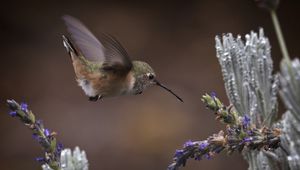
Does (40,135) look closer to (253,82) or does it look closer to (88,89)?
(253,82)

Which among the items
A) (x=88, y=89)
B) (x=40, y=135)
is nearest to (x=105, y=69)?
(x=88, y=89)

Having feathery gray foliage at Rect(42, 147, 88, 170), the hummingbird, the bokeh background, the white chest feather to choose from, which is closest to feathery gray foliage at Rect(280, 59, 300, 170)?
feathery gray foliage at Rect(42, 147, 88, 170)

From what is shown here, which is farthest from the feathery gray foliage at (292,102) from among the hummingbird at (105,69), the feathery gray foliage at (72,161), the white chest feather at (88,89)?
the white chest feather at (88,89)

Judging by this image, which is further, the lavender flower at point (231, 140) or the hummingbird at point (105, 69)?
the hummingbird at point (105, 69)

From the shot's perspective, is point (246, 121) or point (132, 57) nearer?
point (246, 121)

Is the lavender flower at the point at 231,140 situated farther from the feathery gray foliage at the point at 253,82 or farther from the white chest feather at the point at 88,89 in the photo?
the white chest feather at the point at 88,89

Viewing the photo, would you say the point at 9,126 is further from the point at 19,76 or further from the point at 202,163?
the point at 202,163

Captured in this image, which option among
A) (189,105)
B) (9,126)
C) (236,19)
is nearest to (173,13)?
(236,19)
